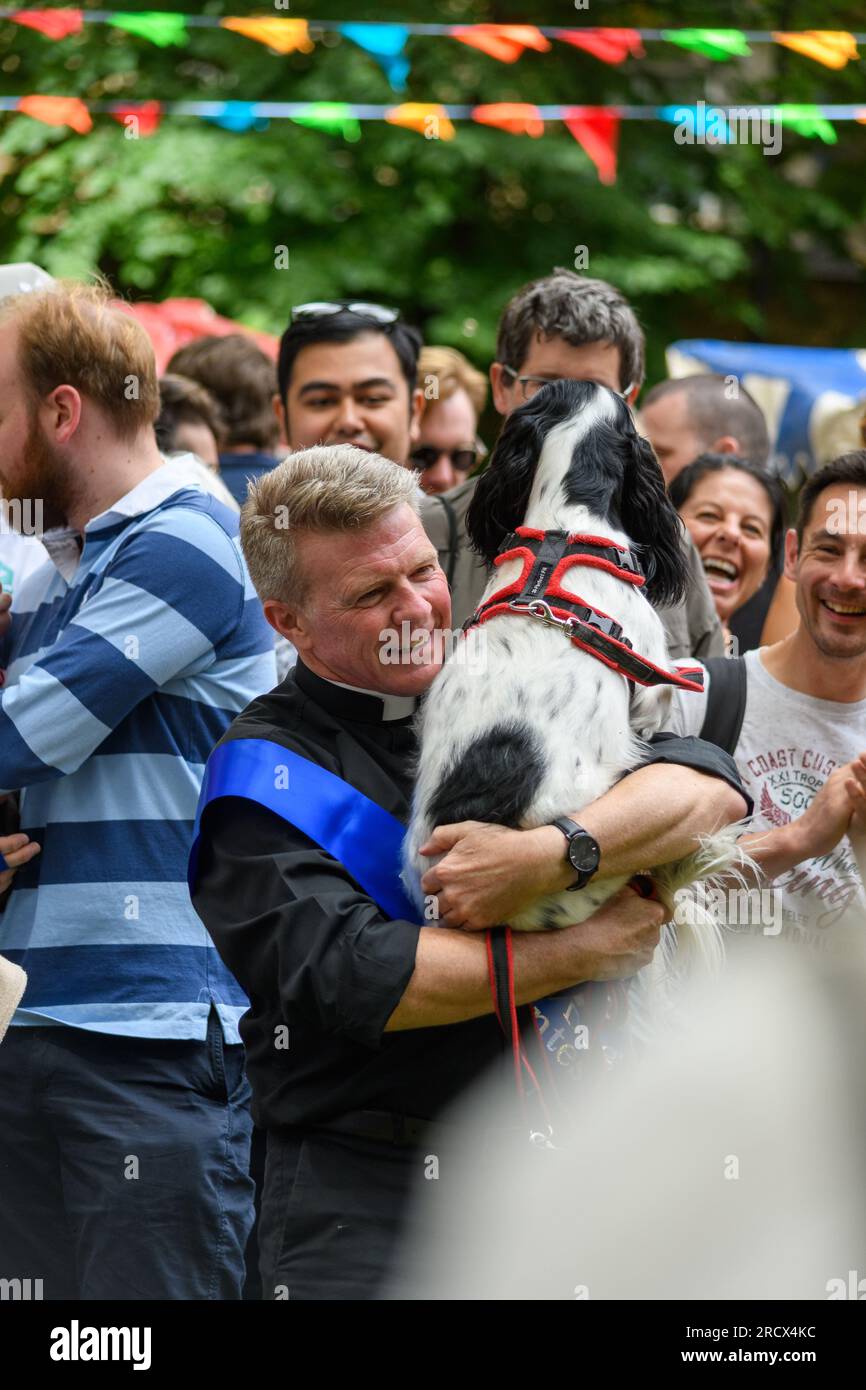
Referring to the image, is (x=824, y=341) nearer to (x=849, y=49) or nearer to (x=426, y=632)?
(x=849, y=49)

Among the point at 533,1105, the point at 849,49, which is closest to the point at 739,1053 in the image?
the point at 533,1105

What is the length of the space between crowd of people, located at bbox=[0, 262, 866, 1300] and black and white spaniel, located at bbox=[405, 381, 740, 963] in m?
0.06

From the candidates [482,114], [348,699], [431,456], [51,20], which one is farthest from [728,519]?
[482,114]

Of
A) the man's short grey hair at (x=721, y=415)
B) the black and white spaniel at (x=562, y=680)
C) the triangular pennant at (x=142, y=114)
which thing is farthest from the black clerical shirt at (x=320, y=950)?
the triangular pennant at (x=142, y=114)

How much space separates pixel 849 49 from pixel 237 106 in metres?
2.98

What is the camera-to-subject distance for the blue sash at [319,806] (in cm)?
226

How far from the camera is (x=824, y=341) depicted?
14.8 metres

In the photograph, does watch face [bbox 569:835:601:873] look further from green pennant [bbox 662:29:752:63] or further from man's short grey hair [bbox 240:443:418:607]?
green pennant [bbox 662:29:752:63]

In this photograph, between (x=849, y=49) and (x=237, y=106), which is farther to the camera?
(x=237, y=106)

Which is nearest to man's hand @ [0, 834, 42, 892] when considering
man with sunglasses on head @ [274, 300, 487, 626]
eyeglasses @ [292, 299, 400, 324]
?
man with sunglasses on head @ [274, 300, 487, 626]

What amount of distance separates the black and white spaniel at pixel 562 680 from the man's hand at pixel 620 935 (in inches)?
1.0

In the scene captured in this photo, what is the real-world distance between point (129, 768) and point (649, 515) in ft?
3.50

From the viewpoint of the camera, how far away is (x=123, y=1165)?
110 inches

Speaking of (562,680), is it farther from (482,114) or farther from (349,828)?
(482,114)
